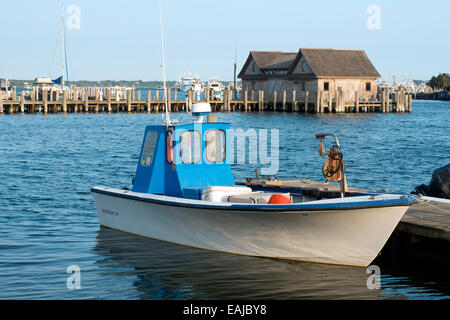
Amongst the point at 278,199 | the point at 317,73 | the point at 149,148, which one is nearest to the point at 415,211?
the point at 278,199

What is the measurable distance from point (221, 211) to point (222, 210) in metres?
0.05

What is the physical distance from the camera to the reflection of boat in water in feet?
37.5

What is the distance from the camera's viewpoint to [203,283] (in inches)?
472

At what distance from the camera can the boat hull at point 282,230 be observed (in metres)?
11.6

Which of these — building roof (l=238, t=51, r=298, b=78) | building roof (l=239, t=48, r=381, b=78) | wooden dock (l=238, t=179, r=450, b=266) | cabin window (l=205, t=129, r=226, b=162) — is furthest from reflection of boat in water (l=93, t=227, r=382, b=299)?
building roof (l=238, t=51, r=298, b=78)

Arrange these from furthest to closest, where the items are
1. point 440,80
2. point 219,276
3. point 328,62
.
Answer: point 440,80 < point 328,62 < point 219,276

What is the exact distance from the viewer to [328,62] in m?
65.1

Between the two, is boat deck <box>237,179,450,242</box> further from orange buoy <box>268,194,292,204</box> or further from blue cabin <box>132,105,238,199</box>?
orange buoy <box>268,194,292,204</box>

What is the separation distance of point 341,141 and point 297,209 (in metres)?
31.2

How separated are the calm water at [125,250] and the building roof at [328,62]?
89.0ft

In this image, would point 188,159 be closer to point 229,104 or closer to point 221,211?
point 221,211

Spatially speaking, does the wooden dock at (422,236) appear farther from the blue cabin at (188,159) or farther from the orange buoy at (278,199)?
the blue cabin at (188,159)

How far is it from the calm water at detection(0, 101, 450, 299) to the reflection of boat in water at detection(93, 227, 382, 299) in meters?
0.02
